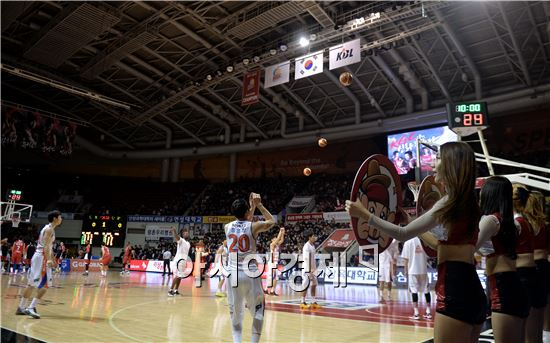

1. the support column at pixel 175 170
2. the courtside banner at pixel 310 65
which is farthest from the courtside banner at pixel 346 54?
the support column at pixel 175 170

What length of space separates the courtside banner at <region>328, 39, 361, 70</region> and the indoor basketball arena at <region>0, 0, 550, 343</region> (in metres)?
0.09

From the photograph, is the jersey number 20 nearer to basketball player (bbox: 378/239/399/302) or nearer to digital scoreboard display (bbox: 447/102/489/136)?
digital scoreboard display (bbox: 447/102/489/136)

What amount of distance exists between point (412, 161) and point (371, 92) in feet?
15.9

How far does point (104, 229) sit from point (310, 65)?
2184cm

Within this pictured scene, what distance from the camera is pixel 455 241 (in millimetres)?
2174

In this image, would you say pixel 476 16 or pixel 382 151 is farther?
pixel 382 151

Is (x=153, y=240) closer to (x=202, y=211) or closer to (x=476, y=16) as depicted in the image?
(x=202, y=211)

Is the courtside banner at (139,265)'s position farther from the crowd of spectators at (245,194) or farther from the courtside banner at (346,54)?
the courtside banner at (346,54)

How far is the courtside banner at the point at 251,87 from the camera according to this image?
18.7 m

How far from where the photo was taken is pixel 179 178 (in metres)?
35.1

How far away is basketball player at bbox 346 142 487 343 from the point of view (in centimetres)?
210

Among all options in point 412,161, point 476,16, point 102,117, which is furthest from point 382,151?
point 102,117

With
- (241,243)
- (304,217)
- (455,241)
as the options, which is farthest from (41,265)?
(304,217)

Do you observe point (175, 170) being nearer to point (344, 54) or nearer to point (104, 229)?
point (104, 229)
